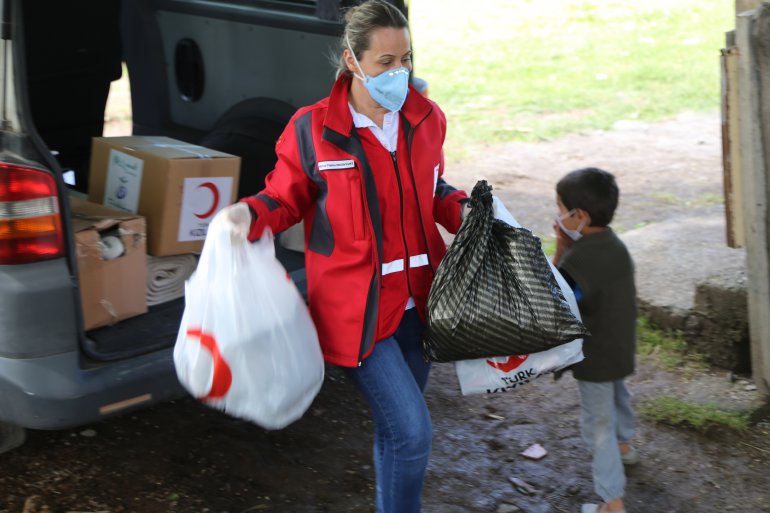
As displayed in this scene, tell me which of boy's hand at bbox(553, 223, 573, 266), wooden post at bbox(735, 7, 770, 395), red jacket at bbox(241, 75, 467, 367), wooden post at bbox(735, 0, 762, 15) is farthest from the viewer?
wooden post at bbox(735, 0, 762, 15)

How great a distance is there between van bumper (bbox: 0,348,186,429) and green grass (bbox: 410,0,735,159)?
5365 mm

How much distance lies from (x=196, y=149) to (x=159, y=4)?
1551mm

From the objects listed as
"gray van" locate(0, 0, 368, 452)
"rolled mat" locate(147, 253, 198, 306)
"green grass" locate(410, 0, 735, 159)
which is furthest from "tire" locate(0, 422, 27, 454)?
"green grass" locate(410, 0, 735, 159)

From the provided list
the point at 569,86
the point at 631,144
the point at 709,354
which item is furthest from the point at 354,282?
the point at 569,86

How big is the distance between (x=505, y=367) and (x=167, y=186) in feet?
5.09

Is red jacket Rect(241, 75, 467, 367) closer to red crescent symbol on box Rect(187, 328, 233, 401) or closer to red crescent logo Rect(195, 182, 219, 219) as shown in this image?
red crescent symbol on box Rect(187, 328, 233, 401)

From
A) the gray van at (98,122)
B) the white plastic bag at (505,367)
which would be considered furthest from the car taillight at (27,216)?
the white plastic bag at (505,367)

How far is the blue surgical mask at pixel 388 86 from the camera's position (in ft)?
8.95

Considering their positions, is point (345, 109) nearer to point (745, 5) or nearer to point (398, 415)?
point (398, 415)

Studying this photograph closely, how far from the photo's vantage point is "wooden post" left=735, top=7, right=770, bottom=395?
3664 mm

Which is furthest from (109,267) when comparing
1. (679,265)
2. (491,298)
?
(679,265)

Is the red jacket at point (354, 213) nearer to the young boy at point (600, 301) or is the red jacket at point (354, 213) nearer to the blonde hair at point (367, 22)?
the blonde hair at point (367, 22)

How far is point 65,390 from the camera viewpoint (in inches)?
115

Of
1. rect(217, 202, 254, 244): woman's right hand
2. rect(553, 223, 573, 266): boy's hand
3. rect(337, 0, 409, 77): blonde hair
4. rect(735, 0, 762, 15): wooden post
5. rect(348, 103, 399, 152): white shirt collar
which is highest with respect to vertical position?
rect(735, 0, 762, 15): wooden post
